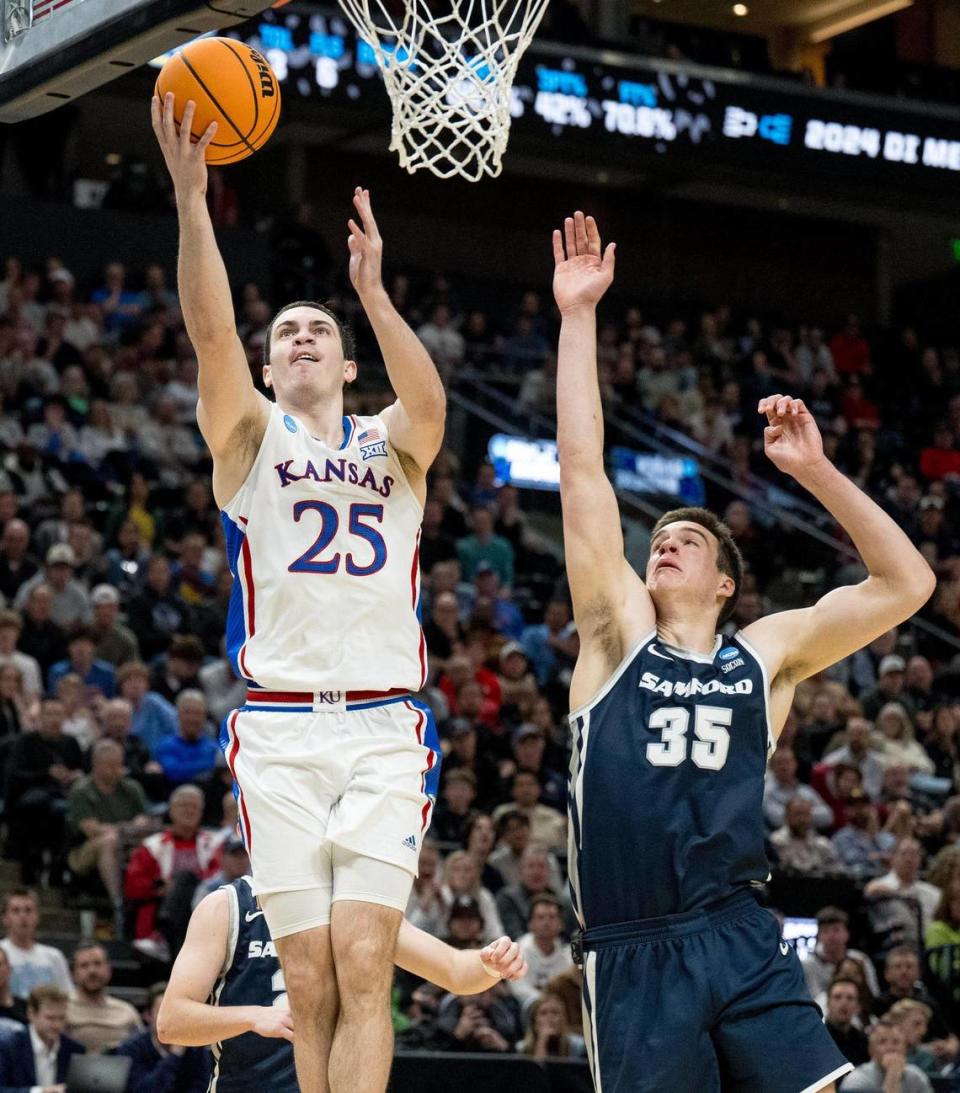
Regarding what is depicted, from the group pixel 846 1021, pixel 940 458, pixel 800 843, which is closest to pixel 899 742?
pixel 800 843

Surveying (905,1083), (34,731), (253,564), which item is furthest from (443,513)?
(253,564)

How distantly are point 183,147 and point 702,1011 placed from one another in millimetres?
2873

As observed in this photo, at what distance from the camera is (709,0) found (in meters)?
27.9

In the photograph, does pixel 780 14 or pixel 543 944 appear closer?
pixel 543 944

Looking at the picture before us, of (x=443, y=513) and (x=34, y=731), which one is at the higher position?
(x=443, y=513)

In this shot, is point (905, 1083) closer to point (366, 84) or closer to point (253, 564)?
point (253, 564)

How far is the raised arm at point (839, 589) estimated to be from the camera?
5.77m

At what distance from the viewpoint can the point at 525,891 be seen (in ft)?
42.5

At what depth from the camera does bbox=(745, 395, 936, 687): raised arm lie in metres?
5.77

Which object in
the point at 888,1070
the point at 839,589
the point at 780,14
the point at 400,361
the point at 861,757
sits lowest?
the point at 888,1070

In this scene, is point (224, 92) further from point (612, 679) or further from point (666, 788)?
point (666, 788)

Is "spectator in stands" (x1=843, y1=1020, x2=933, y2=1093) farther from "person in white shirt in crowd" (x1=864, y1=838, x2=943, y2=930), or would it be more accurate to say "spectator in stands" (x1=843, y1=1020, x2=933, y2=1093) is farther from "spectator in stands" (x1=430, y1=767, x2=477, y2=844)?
"spectator in stands" (x1=430, y1=767, x2=477, y2=844)

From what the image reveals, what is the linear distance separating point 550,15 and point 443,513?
6.86 metres

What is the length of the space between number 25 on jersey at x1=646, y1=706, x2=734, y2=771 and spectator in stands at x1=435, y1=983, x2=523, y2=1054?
19.4ft
